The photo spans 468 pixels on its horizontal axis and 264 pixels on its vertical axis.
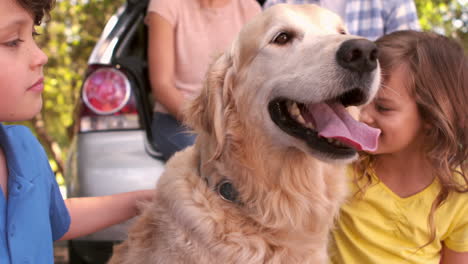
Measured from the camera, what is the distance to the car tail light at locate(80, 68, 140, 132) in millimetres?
2633

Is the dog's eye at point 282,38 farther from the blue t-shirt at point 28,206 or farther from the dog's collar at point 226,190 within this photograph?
the blue t-shirt at point 28,206

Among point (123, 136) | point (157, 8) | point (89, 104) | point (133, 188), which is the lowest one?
point (133, 188)

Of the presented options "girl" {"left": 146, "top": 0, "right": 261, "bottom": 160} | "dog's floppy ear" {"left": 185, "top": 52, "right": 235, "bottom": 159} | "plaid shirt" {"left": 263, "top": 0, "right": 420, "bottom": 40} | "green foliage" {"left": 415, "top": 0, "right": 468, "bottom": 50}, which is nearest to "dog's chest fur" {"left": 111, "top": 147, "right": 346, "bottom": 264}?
"dog's floppy ear" {"left": 185, "top": 52, "right": 235, "bottom": 159}

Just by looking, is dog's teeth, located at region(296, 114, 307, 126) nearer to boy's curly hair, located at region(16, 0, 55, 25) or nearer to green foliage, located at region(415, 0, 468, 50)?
boy's curly hair, located at region(16, 0, 55, 25)

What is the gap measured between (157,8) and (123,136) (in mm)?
797

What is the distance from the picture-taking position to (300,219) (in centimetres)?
185

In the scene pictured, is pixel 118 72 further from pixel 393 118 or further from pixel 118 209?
pixel 393 118

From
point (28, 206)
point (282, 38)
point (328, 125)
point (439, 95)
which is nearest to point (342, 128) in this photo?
point (328, 125)

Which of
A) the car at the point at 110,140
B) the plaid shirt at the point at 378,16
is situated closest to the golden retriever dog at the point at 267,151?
the car at the point at 110,140

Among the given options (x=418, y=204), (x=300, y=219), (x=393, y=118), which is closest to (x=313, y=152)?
(x=300, y=219)

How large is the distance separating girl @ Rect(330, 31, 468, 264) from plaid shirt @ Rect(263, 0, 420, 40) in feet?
2.69

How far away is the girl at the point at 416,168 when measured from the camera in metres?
2.02

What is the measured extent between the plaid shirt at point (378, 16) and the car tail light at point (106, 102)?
151 cm

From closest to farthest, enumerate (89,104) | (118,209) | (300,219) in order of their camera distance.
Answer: (300,219)
(118,209)
(89,104)
